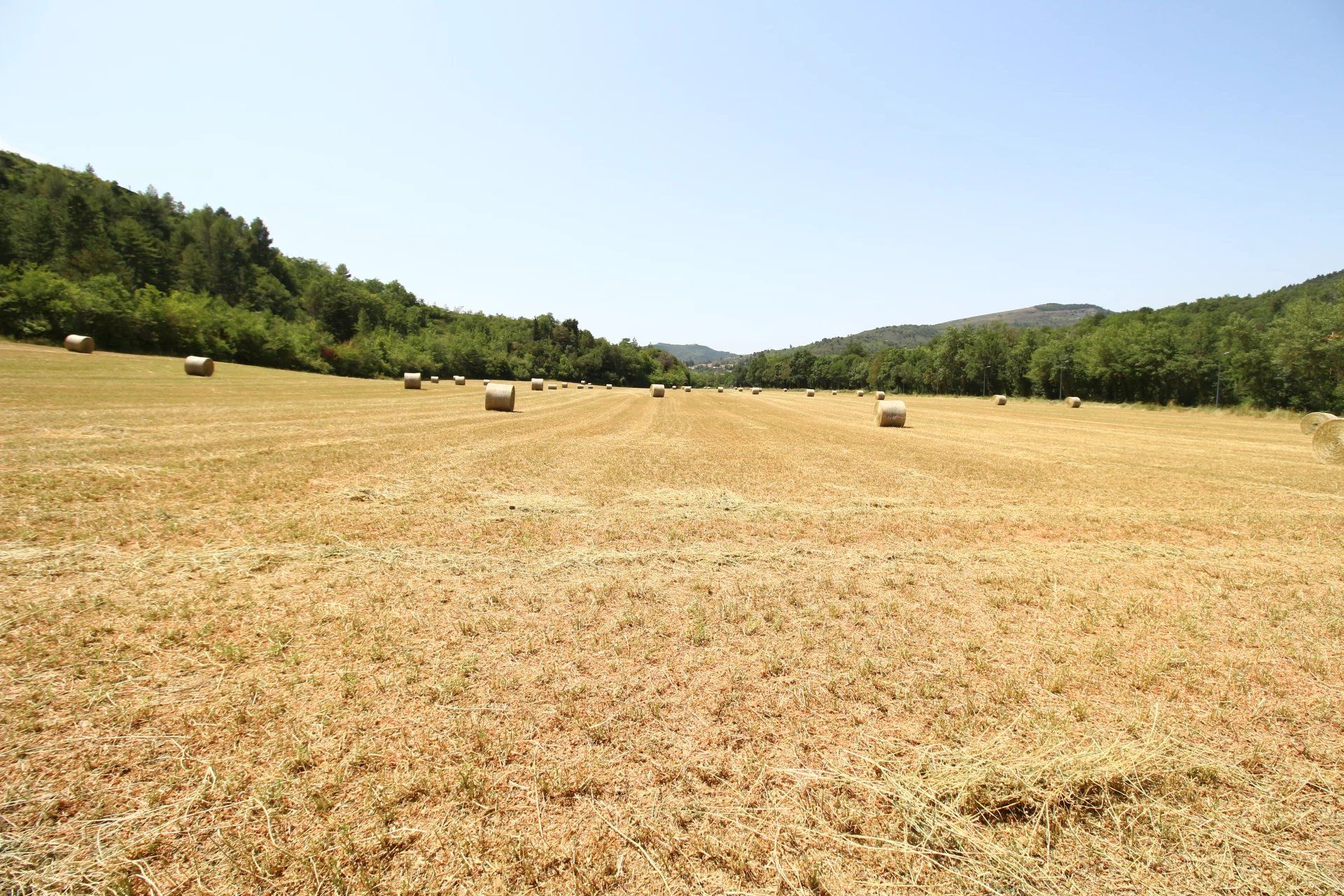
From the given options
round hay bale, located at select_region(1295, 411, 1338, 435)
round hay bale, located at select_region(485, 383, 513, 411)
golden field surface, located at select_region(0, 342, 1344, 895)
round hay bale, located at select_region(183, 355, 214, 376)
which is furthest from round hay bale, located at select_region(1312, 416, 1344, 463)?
round hay bale, located at select_region(183, 355, 214, 376)

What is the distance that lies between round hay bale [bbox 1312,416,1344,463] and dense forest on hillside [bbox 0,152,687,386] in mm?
86158

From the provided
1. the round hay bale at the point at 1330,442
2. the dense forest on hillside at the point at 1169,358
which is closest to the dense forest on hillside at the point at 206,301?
the round hay bale at the point at 1330,442

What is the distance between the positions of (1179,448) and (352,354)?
92.2 meters

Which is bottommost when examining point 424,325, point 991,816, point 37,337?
point 991,816

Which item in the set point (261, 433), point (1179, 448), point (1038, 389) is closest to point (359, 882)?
point (261, 433)

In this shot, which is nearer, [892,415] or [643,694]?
[643,694]

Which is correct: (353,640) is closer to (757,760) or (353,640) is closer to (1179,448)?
(757,760)

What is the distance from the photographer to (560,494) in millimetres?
10773

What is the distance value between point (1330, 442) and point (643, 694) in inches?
1120

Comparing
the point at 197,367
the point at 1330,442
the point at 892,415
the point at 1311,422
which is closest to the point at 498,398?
the point at 892,415

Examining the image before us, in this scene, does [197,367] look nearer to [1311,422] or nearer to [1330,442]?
[1330,442]

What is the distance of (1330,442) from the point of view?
19719mm

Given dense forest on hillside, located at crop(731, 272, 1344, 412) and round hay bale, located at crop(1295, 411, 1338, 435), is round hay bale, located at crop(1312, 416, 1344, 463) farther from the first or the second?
dense forest on hillside, located at crop(731, 272, 1344, 412)

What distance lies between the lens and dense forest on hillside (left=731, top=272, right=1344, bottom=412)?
59812 mm
